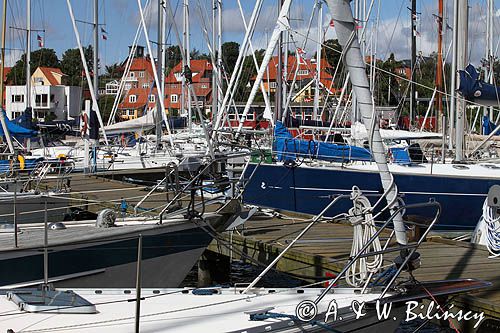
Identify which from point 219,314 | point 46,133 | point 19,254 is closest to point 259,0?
A: point 19,254

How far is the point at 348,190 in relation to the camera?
17062 millimetres

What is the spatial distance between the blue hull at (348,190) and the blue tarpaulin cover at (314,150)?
588 millimetres

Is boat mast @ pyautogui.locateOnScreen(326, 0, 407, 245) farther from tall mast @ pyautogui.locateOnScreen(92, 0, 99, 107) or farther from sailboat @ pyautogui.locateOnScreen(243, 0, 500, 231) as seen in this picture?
tall mast @ pyautogui.locateOnScreen(92, 0, 99, 107)

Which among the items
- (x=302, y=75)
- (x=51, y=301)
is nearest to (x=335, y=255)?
(x=51, y=301)

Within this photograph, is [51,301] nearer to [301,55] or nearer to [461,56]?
[461,56]

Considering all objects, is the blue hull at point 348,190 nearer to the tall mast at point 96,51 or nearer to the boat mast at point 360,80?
the boat mast at point 360,80

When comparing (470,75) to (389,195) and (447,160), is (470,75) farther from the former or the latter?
(389,195)

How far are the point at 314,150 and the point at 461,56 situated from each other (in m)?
4.42

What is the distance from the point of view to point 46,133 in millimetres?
37312

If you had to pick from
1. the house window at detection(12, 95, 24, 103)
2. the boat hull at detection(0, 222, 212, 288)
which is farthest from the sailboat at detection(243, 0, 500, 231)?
the house window at detection(12, 95, 24, 103)

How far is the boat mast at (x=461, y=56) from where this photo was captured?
1558 cm

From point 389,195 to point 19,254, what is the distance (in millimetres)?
4375

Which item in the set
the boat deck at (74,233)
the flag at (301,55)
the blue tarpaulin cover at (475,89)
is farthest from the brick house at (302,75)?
the boat deck at (74,233)

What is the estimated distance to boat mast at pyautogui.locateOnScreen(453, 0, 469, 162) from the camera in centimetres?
1558
